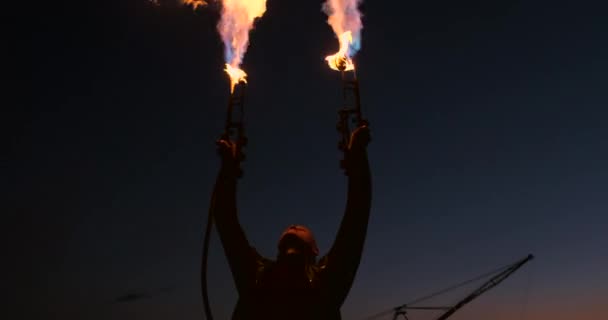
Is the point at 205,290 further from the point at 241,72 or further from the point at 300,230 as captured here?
the point at 241,72

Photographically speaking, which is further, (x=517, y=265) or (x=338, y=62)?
(x=517, y=265)

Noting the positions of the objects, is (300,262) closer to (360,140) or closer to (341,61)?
Result: (360,140)

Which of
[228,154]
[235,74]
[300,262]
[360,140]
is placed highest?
[235,74]

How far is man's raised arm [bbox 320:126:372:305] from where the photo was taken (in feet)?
27.7

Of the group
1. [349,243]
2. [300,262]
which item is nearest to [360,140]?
[349,243]

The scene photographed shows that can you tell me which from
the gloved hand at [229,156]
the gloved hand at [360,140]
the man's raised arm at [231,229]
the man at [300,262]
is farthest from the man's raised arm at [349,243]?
the gloved hand at [229,156]

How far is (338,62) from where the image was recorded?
406 inches

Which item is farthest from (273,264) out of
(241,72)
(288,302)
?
(241,72)

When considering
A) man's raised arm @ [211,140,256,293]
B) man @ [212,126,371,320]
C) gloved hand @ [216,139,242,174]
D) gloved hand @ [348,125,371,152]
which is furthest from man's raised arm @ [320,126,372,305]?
gloved hand @ [216,139,242,174]

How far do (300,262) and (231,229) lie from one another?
1434 millimetres

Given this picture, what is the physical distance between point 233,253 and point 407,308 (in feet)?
333

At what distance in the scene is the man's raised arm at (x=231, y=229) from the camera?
8758 mm

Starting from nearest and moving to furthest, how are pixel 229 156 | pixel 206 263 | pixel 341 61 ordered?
1. pixel 206 263
2. pixel 229 156
3. pixel 341 61

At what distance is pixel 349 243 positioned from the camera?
8.45 m
